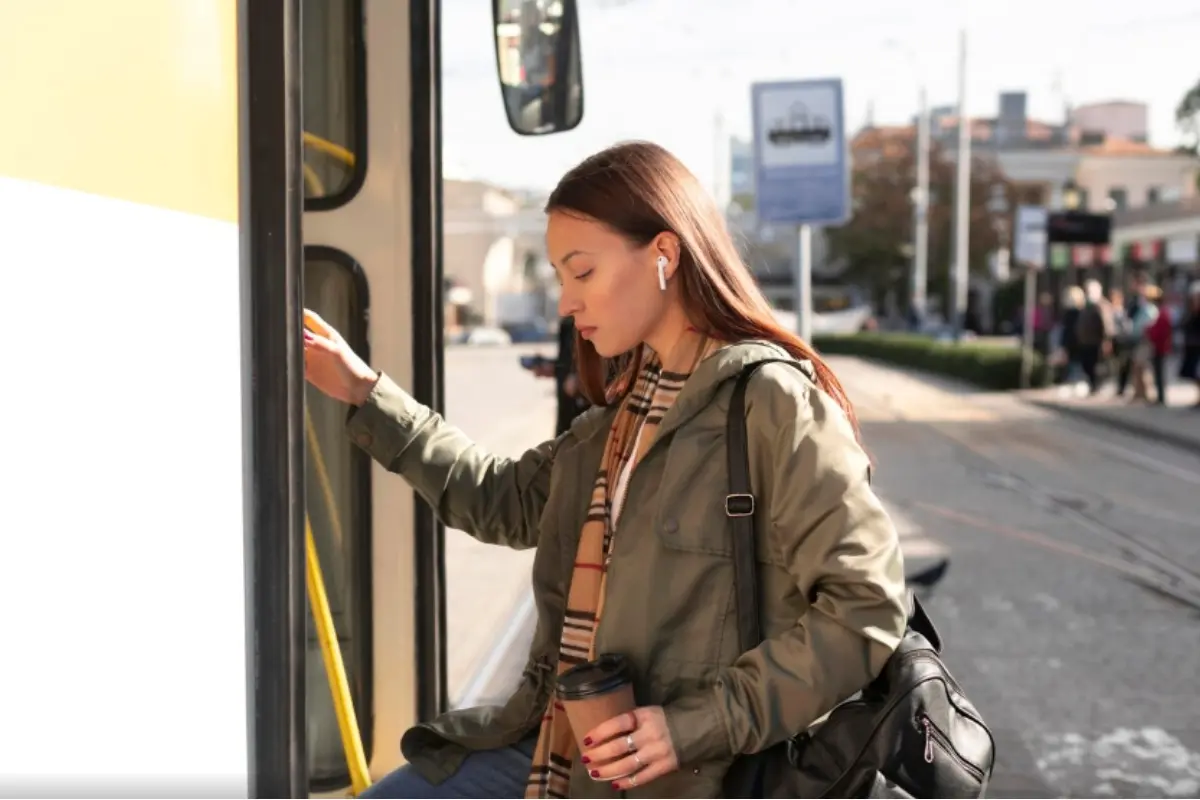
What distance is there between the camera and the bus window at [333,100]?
2.91 m

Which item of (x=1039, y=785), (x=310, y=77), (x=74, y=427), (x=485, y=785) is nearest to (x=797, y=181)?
(x=1039, y=785)

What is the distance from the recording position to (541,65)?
2.80 meters

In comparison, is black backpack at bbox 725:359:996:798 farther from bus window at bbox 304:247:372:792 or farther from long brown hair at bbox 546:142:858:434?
bus window at bbox 304:247:372:792

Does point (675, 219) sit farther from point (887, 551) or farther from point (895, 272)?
point (895, 272)

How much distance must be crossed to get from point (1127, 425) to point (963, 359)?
10015mm

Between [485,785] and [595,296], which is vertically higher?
[595,296]

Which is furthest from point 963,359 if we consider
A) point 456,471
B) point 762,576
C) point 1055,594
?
point 762,576

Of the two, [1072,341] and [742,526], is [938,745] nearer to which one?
[742,526]

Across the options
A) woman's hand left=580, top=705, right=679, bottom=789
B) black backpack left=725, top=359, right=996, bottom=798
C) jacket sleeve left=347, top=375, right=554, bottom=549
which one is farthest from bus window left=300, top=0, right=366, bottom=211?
woman's hand left=580, top=705, right=679, bottom=789

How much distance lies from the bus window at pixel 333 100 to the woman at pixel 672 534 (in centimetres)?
83

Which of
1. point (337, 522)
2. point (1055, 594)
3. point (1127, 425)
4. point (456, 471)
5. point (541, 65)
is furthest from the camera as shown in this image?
point (1127, 425)

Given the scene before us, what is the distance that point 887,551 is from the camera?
1851 millimetres

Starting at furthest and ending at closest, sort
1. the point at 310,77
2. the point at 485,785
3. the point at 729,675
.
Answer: the point at 310,77
the point at 485,785
the point at 729,675

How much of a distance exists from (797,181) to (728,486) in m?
8.42
